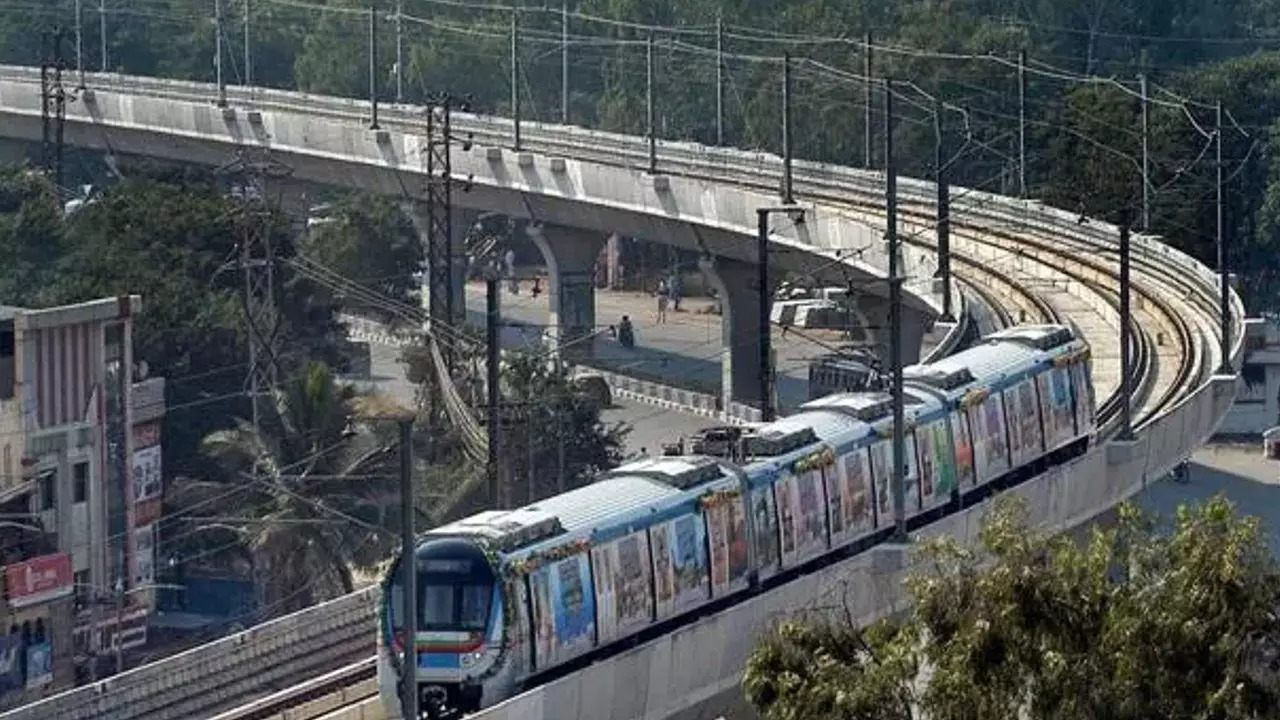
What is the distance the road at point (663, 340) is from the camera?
87.3 m

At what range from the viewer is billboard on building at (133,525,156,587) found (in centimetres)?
5347

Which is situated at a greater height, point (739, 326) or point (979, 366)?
point (979, 366)

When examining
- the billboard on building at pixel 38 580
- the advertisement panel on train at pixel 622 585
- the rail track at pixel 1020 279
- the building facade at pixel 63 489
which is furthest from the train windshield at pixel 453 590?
the billboard on building at pixel 38 580

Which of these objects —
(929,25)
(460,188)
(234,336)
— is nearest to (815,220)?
(234,336)

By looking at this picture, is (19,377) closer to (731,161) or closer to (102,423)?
(102,423)

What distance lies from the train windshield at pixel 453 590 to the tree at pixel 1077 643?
9339 millimetres

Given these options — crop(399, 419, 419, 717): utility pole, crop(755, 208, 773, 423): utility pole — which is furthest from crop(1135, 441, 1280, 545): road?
crop(399, 419, 419, 717): utility pole

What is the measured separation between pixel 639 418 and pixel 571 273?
9990 mm

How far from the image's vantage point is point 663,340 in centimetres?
9631

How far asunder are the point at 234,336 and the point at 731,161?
2280 centimetres

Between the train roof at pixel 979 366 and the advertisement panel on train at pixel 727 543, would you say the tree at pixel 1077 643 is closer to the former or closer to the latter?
the advertisement panel on train at pixel 727 543

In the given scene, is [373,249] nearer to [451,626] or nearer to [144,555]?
[144,555]

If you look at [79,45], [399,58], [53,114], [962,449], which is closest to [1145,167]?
[962,449]

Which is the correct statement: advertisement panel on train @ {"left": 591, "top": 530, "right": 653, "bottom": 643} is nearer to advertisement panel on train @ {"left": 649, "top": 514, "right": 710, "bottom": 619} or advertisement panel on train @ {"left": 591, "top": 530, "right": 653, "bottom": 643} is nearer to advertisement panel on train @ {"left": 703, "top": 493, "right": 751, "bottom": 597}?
advertisement panel on train @ {"left": 649, "top": 514, "right": 710, "bottom": 619}
